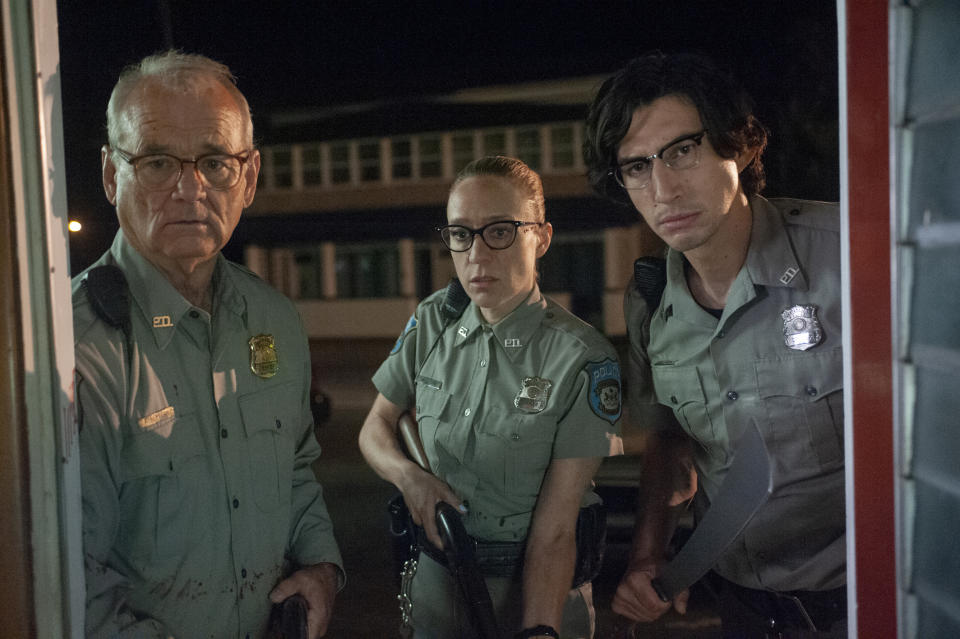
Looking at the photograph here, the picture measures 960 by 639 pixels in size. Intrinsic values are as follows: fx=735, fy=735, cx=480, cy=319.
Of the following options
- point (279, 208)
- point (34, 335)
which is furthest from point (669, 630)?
point (279, 208)

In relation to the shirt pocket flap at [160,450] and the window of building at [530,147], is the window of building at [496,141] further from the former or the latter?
the shirt pocket flap at [160,450]

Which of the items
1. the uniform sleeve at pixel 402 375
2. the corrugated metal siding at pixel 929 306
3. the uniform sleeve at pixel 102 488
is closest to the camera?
the corrugated metal siding at pixel 929 306

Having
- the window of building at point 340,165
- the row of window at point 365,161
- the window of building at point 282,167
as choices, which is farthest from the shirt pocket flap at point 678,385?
the window of building at point 340,165

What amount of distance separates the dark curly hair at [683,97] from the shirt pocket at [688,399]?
52 centimetres

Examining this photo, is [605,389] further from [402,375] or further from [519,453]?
[402,375]

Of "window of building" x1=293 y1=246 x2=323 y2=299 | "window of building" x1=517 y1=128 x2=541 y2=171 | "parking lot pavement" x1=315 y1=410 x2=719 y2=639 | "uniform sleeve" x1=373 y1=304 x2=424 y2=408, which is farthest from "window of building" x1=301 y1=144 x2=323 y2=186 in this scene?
"uniform sleeve" x1=373 y1=304 x2=424 y2=408

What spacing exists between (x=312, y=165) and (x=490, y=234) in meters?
9.51

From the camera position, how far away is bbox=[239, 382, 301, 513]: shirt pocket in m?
1.63

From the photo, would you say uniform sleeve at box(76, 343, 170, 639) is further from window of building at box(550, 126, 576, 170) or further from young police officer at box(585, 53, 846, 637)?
window of building at box(550, 126, 576, 170)

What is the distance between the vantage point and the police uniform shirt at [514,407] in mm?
1789

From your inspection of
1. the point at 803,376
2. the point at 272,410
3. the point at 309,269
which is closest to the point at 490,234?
the point at 272,410

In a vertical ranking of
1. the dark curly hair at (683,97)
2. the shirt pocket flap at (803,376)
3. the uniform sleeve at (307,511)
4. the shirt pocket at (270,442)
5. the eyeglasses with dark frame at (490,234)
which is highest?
the dark curly hair at (683,97)

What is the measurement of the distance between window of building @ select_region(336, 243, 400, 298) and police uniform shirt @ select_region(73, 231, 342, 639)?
13336mm

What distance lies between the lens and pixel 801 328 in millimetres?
1665
